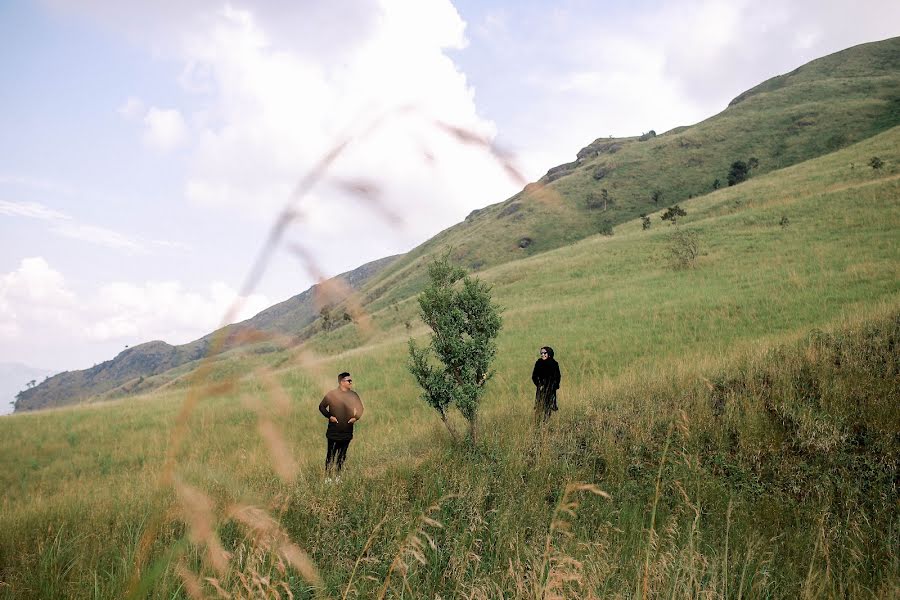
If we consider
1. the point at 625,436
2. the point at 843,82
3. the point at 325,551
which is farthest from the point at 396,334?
the point at 843,82

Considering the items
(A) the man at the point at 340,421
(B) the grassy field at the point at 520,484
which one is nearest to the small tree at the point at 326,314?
(B) the grassy field at the point at 520,484

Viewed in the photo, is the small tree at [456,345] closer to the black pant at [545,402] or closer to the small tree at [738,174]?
the black pant at [545,402]

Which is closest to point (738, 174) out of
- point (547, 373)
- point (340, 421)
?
point (547, 373)

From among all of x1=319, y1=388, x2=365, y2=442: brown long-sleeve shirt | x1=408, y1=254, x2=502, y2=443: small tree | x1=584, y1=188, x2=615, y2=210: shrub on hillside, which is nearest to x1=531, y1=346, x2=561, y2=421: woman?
x1=408, y1=254, x2=502, y2=443: small tree

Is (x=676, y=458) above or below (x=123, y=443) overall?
below

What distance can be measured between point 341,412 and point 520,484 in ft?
12.5

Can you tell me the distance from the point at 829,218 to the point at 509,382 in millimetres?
31820

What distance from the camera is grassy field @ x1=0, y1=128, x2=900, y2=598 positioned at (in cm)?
380

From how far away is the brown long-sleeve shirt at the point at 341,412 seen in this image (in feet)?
28.4

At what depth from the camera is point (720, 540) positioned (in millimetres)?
4820

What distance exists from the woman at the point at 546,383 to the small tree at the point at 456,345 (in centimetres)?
136

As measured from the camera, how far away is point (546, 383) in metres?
10.1

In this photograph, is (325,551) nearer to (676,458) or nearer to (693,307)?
(676,458)

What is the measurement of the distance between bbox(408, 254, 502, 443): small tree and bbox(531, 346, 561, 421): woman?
4.45ft
